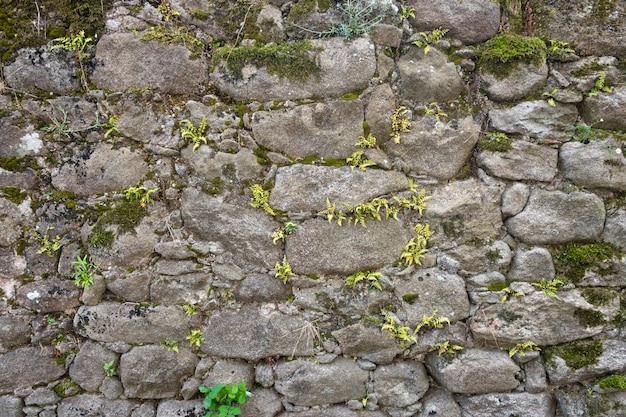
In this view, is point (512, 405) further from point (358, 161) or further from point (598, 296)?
point (358, 161)

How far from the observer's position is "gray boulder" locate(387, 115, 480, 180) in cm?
264

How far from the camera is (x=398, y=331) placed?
99.9 inches

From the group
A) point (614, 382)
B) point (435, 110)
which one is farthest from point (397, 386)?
point (435, 110)

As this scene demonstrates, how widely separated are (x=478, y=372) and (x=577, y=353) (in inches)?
23.9

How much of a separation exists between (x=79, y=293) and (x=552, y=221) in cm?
293

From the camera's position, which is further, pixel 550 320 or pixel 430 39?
pixel 430 39

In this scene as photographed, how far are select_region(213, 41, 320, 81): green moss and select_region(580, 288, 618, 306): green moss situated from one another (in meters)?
2.14

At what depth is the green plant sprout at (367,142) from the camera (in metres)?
2.62

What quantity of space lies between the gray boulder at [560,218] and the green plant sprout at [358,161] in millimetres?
976

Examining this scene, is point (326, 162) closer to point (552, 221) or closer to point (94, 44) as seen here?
point (552, 221)

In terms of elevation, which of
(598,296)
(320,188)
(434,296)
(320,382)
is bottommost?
(320,382)

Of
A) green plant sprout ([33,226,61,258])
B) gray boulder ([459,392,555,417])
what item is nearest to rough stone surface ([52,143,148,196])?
green plant sprout ([33,226,61,258])

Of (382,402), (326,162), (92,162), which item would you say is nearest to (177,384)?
(382,402)

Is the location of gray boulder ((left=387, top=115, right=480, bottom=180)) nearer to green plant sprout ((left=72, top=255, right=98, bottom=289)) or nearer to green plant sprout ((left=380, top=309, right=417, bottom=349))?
green plant sprout ((left=380, top=309, right=417, bottom=349))
